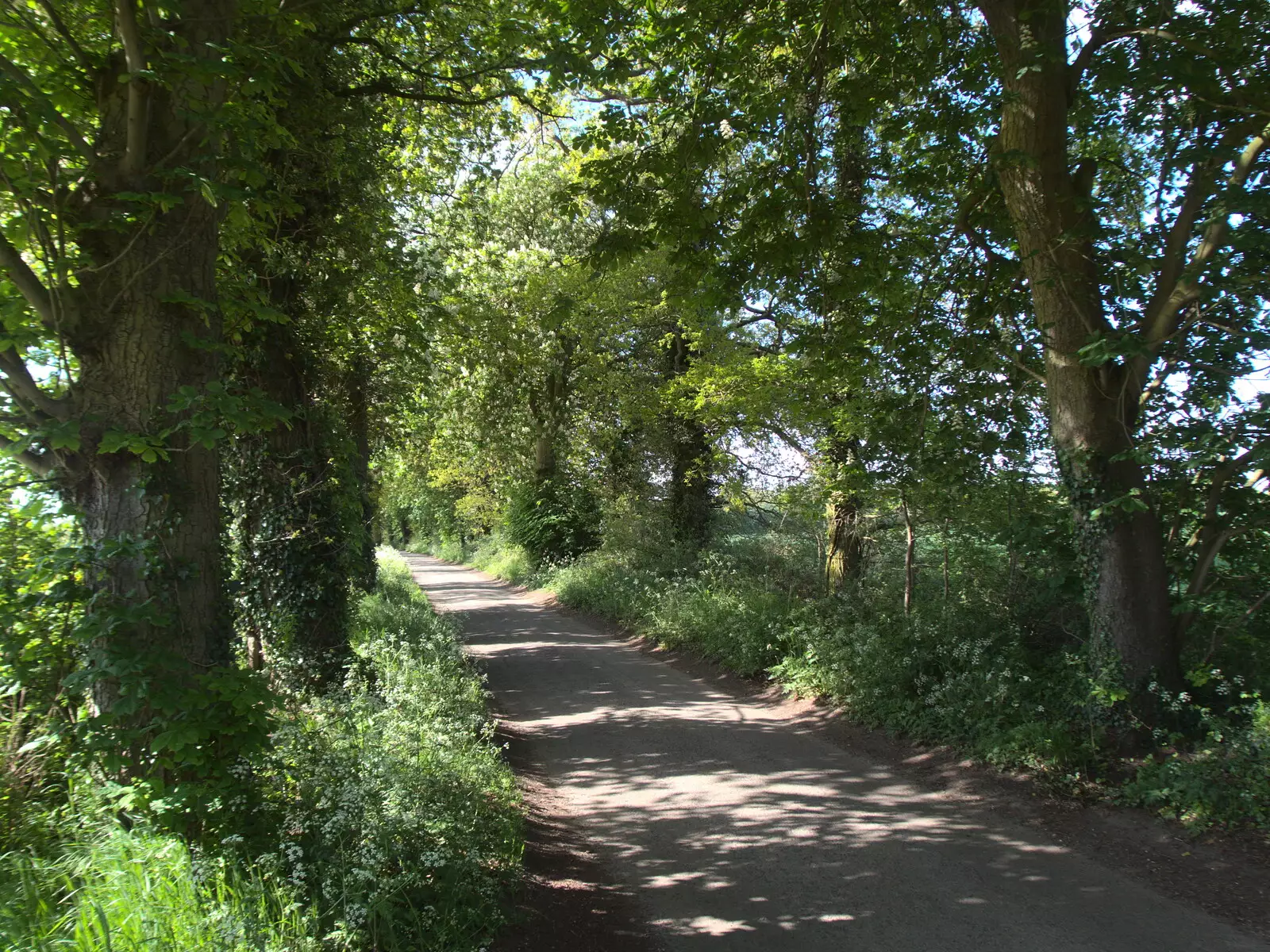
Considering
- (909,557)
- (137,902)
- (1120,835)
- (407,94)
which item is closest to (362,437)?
(407,94)

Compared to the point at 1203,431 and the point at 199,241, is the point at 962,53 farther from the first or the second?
the point at 199,241

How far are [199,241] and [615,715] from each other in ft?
23.3

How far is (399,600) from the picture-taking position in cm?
1512

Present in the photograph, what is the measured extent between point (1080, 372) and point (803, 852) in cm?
476

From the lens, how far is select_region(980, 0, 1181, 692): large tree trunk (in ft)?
21.0

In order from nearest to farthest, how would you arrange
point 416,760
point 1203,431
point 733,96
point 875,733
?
point 416,760, point 1203,431, point 733,96, point 875,733

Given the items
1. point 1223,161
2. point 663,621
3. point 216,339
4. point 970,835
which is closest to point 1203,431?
point 1223,161

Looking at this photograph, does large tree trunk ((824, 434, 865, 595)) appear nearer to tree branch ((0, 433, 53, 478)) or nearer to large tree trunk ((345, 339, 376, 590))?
large tree trunk ((345, 339, 376, 590))

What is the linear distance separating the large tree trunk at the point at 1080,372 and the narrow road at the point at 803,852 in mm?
2103

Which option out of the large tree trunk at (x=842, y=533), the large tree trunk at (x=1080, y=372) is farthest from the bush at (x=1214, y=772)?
the large tree trunk at (x=842, y=533)

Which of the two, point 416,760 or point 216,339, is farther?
point 416,760

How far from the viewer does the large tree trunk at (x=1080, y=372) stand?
6414 millimetres

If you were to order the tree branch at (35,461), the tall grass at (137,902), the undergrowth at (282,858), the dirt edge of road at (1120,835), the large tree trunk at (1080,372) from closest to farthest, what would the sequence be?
1. the tall grass at (137,902)
2. the undergrowth at (282,858)
3. the tree branch at (35,461)
4. the dirt edge of road at (1120,835)
5. the large tree trunk at (1080,372)

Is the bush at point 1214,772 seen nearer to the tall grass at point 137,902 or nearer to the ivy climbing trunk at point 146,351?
the tall grass at point 137,902
